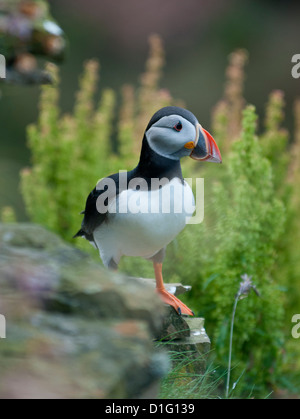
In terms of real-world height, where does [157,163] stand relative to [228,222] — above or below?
above

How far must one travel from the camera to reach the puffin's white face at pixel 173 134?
1463mm

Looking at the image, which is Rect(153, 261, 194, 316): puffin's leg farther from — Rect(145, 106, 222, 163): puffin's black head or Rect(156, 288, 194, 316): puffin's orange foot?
Rect(145, 106, 222, 163): puffin's black head

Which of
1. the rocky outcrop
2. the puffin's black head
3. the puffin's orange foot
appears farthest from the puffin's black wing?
the rocky outcrop

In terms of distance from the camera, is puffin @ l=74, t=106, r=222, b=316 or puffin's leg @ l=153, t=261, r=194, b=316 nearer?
puffin @ l=74, t=106, r=222, b=316

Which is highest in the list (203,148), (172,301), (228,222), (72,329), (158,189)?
(203,148)

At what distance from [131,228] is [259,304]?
96 centimetres

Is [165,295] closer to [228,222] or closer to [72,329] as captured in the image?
[228,222]

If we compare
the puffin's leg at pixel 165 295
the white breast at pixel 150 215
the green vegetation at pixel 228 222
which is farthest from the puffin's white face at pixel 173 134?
the green vegetation at pixel 228 222

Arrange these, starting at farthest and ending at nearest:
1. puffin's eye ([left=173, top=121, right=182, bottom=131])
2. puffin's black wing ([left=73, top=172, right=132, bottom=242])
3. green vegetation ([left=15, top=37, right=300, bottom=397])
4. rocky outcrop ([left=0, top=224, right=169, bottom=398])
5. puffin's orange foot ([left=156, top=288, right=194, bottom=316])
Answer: green vegetation ([left=15, top=37, right=300, bottom=397])
puffin's orange foot ([left=156, top=288, right=194, bottom=316])
puffin's black wing ([left=73, top=172, right=132, bottom=242])
puffin's eye ([left=173, top=121, right=182, bottom=131])
rocky outcrop ([left=0, top=224, right=169, bottom=398])

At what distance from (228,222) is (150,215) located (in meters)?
0.80

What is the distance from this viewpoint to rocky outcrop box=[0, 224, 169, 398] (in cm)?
85

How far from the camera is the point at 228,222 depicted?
218 cm

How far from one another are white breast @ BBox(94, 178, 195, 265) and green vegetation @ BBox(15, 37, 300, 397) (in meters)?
0.48

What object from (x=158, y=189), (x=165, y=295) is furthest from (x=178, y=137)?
(x=165, y=295)
